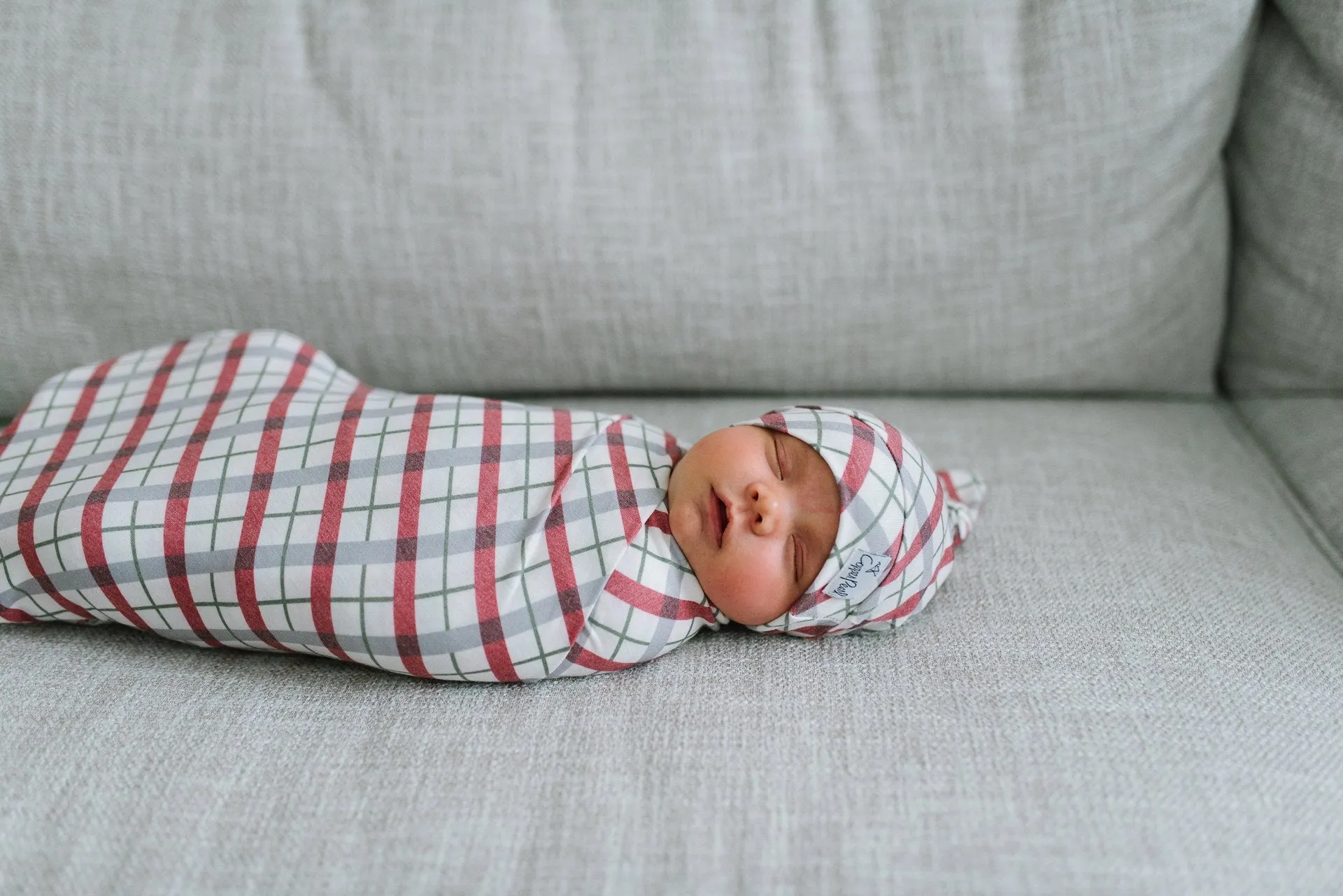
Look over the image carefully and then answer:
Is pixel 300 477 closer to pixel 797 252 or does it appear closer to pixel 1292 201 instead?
pixel 797 252

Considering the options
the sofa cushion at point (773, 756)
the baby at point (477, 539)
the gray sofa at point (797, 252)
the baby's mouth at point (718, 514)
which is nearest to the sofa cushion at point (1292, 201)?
the gray sofa at point (797, 252)

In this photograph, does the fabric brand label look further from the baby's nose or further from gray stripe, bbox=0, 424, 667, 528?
gray stripe, bbox=0, 424, 667, 528

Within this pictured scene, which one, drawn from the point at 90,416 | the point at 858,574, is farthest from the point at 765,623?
the point at 90,416

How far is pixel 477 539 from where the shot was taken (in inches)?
35.0

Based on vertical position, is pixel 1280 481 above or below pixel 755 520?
below

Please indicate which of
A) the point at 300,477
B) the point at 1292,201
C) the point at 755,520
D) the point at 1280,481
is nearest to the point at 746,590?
the point at 755,520

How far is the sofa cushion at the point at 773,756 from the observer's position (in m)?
0.72

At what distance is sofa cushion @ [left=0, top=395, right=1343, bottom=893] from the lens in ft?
2.37

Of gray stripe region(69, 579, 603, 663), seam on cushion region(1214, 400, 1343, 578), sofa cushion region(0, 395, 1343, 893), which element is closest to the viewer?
sofa cushion region(0, 395, 1343, 893)

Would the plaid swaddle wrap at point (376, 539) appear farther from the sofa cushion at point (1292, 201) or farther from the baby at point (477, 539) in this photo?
the sofa cushion at point (1292, 201)

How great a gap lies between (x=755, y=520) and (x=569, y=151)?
529mm

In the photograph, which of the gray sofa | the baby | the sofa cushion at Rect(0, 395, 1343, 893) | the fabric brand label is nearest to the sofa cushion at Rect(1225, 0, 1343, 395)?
the gray sofa

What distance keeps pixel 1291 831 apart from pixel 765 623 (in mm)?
436

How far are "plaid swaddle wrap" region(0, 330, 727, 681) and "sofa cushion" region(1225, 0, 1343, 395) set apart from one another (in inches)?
31.0
